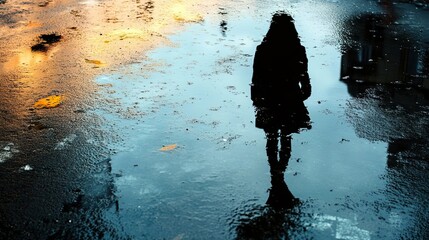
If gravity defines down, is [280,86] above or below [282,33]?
below

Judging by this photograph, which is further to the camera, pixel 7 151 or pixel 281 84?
pixel 281 84

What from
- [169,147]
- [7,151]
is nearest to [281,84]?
[169,147]

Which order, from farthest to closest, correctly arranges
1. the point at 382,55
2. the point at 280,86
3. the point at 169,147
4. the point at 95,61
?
the point at 382,55 → the point at 95,61 → the point at 280,86 → the point at 169,147

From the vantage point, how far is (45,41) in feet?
28.3

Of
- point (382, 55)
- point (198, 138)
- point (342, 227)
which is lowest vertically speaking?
point (342, 227)

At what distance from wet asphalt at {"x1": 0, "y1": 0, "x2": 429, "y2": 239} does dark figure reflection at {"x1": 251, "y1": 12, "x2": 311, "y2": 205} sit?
0.15 metres

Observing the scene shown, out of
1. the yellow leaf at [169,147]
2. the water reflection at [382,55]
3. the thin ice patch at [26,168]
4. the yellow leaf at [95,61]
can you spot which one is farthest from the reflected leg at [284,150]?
the yellow leaf at [95,61]

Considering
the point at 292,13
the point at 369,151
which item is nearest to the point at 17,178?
the point at 369,151

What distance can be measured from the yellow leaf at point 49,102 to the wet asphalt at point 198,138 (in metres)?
0.10

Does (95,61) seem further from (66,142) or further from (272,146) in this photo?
(272,146)

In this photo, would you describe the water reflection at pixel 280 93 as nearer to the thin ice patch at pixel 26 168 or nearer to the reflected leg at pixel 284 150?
the reflected leg at pixel 284 150

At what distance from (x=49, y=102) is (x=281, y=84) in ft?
10.9

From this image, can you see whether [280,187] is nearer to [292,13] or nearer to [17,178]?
[17,178]

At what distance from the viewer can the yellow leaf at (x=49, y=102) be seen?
5887 mm
